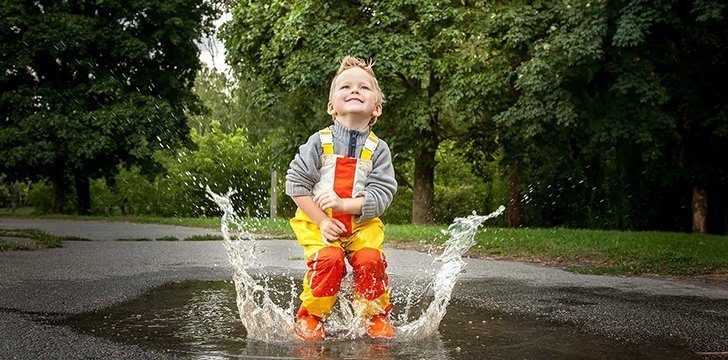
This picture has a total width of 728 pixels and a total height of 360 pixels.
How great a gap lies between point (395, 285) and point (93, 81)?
22.2 meters

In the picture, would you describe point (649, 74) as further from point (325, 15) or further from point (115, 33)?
point (115, 33)

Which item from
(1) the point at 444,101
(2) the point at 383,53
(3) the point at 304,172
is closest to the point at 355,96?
(3) the point at 304,172

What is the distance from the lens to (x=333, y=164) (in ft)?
13.3

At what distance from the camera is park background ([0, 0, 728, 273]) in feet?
49.1

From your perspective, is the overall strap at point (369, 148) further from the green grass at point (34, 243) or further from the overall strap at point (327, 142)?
the green grass at point (34, 243)

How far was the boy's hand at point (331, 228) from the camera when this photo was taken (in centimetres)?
380

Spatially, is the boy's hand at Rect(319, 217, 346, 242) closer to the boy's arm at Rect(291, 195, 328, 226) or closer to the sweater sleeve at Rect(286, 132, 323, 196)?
the boy's arm at Rect(291, 195, 328, 226)

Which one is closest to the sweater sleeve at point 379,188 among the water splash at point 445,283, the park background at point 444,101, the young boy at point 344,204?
the young boy at point 344,204

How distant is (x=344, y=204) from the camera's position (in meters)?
3.85

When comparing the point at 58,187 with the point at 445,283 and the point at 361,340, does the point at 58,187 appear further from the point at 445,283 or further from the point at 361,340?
the point at 361,340

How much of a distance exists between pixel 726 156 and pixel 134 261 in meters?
15.8

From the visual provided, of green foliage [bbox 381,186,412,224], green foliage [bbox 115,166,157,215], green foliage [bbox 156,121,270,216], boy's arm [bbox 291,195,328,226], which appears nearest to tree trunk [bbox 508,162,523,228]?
green foliage [bbox 381,186,412,224]

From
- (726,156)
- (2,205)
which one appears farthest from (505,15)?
(2,205)

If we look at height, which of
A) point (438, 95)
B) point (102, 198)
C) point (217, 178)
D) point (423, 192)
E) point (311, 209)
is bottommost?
point (102, 198)
